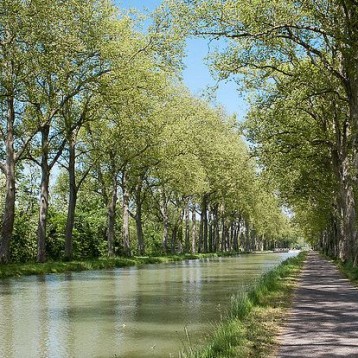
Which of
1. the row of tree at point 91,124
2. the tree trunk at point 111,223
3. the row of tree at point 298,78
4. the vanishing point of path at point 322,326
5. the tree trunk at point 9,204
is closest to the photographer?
the vanishing point of path at point 322,326

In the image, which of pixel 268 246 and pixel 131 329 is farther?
pixel 268 246

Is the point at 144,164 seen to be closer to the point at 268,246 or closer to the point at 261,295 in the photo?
the point at 261,295

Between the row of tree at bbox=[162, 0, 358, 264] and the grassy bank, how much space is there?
814 centimetres

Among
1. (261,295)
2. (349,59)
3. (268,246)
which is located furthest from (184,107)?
(268,246)

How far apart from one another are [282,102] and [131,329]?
16.1 meters

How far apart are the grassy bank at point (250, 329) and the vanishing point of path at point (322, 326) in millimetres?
263

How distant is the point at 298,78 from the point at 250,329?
1522 centimetres

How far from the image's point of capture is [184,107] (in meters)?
51.5

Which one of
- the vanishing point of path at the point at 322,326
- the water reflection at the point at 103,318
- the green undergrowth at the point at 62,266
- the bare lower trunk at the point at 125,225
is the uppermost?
the bare lower trunk at the point at 125,225

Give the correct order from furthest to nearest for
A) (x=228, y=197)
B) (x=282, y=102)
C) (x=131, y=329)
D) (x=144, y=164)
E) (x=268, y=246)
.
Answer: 1. (x=268, y=246)
2. (x=228, y=197)
3. (x=144, y=164)
4. (x=282, y=102)
5. (x=131, y=329)

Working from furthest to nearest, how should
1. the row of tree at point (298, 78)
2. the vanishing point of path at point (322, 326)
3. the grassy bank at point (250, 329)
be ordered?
the row of tree at point (298, 78), the vanishing point of path at point (322, 326), the grassy bank at point (250, 329)

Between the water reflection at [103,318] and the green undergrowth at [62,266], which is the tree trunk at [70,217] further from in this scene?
the water reflection at [103,318]

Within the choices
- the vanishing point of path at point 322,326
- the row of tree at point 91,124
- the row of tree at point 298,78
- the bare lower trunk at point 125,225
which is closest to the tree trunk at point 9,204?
the row of tree at point 91,124

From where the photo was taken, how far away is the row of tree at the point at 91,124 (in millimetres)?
25516
